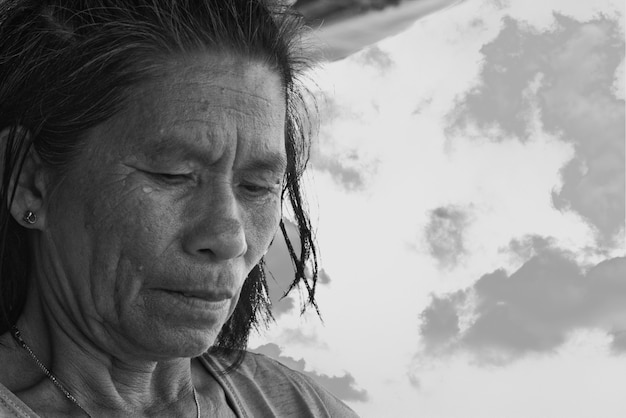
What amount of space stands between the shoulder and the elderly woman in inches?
9.9

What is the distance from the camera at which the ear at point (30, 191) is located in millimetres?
1457

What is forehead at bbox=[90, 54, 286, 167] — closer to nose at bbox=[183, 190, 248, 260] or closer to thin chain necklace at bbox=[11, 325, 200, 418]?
nose at bbox=[183, 190, 248, 260]

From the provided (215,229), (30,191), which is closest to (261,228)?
(215,229)

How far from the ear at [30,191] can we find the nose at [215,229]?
0.26 m

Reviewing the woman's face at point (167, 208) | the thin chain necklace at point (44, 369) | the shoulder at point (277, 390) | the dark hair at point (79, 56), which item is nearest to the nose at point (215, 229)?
the woman's face at point (167, 208)

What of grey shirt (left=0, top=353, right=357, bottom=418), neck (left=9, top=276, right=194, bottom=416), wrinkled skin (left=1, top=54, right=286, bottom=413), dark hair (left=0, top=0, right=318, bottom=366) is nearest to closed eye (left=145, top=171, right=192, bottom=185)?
wrinkled skin (left=1, top=54, right=286, bottom=413)

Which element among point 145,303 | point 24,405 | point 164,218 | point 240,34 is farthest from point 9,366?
point 240,34

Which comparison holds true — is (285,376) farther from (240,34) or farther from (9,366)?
(240,34)

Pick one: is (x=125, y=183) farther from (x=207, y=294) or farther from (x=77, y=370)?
(x=77, y=370)

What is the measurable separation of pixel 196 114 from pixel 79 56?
22cm

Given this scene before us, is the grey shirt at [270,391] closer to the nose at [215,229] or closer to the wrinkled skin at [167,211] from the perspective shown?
the wrinkled skin at [167,211]

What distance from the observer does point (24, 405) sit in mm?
1423

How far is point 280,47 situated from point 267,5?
0.26 ft

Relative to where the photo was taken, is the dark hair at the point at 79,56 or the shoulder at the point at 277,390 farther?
the shoulder at the point at 277,390
